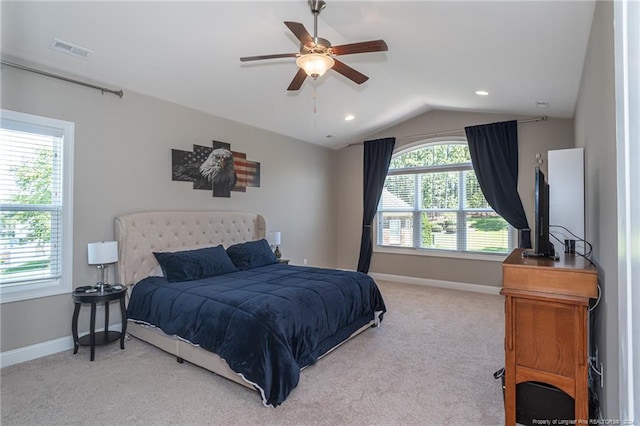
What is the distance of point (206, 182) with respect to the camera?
478 centimetres

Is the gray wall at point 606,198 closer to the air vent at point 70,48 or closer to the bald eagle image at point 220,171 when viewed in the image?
the air vent at point 70,48

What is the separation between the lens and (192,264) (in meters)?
3.78

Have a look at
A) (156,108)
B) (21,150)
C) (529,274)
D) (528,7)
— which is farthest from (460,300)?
(21,150)

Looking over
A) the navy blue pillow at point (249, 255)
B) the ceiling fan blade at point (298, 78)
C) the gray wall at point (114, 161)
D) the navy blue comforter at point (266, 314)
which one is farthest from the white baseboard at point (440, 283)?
the ceiling fan blade at point (298, 78)

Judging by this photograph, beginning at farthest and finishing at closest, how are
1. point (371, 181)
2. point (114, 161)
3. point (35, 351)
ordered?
point (371, 181) < point (114, 161) < point (35, 351)

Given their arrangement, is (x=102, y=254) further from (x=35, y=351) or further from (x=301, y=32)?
(x=301, y=32)

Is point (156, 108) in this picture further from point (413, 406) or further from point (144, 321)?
point (413, 406)

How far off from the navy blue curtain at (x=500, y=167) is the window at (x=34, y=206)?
224 inches

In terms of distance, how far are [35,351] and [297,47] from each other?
3968 mm

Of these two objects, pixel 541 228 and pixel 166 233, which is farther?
pixel 166 233

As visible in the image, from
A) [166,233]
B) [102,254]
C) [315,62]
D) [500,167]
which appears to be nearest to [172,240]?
[166,233]

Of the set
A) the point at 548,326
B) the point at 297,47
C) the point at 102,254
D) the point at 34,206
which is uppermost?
the point at 297,47

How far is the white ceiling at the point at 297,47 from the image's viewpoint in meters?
2.67

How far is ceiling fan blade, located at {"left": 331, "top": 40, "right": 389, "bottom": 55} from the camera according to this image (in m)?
2.42
